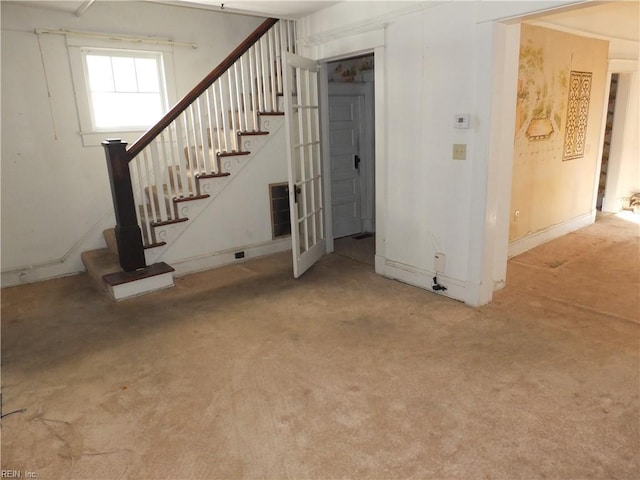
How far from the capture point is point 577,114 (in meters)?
5.01

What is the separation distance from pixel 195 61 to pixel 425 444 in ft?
15.5

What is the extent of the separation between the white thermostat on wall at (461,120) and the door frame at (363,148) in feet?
4.93

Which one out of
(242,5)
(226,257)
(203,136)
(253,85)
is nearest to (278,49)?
(253,85)

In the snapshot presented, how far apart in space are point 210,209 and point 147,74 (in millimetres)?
1751

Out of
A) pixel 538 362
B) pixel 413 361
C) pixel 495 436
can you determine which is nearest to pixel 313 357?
pixel 413 361

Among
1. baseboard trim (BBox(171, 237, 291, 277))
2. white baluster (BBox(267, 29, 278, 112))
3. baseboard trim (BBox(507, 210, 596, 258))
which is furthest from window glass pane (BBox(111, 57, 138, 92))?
baseboard trim (BBox(507, 210, 596, 258))

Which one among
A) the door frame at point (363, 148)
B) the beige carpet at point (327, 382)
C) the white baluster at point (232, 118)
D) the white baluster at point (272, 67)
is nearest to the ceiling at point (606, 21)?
the door frame at point (363, 148)

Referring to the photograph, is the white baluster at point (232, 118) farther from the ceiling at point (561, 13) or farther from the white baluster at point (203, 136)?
the ceiling at point (561, 13)

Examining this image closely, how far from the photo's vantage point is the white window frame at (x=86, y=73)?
14.2 ft

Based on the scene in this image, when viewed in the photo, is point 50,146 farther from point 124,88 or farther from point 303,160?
point 303,160

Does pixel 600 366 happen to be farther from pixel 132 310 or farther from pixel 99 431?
pixel 132 310

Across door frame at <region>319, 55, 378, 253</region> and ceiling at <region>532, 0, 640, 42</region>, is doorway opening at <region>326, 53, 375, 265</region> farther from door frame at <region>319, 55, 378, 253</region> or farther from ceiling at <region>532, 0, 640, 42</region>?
ceiling at <region>532, 0, 640, 42</region>

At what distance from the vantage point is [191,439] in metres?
2.11

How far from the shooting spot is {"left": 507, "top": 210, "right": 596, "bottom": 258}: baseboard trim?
4676 mm
